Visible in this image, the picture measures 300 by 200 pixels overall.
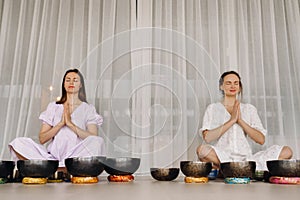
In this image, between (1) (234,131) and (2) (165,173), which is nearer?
(2) (165,173)

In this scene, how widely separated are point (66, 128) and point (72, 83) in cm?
26

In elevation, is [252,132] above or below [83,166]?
above

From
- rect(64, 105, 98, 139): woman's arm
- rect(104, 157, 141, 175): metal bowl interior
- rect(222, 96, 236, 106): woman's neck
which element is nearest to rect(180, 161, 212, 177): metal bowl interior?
rect(104, 157, 141, 175): metal bowl interior

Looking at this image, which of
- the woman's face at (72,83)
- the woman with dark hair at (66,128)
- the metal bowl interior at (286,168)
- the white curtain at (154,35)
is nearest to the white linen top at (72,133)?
the woman with dark hair at (66,128)

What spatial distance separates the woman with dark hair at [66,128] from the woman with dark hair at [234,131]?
0.58m

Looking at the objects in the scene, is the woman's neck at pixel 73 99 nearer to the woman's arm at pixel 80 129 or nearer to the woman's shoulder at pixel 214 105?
the woman's arm at pixel 80 129

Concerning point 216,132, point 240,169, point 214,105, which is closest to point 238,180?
point 240,169

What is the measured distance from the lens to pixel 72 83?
199 cm

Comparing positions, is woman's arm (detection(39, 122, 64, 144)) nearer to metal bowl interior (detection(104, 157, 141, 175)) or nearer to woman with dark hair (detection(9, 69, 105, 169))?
woman with dark hair (detection(9, 69, 105, 169))

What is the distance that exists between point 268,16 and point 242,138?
0.82m

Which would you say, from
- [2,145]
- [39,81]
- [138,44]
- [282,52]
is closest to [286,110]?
[282,52]

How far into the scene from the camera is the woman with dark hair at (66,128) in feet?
5.54

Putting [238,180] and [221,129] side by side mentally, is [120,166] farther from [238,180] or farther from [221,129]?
[221,129]

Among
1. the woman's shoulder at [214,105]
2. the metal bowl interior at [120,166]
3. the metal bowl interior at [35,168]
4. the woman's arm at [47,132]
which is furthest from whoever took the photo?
the woman's arm at [47,132]
